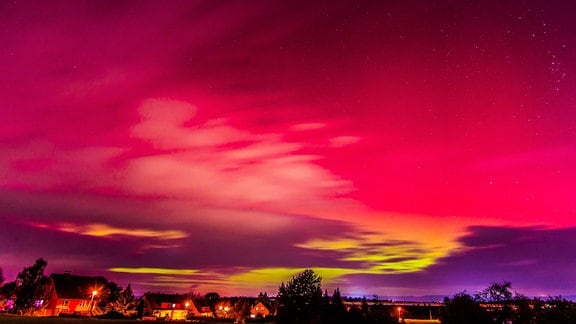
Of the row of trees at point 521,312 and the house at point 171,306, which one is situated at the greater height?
the row of trees at point 521,312

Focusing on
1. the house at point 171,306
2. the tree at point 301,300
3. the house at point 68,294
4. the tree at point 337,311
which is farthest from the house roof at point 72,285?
the tree at point 337,311

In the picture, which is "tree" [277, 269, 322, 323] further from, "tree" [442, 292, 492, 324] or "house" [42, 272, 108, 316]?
"house" [42, 272, 108, 316]

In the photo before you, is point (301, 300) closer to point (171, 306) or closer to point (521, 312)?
point (521, 312)

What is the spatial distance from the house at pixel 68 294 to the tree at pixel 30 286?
8252 mm

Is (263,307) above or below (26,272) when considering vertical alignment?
below

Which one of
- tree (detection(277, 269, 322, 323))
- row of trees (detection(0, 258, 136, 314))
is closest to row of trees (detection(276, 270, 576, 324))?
tree (detection(277, 269, 322, 323))

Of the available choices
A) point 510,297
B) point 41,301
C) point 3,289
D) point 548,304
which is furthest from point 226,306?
point 548,304

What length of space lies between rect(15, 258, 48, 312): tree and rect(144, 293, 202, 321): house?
3445 cm

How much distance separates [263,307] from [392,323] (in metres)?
142

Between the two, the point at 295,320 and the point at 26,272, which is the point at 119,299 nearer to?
the point at 26,272

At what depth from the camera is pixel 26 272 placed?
96.1 m

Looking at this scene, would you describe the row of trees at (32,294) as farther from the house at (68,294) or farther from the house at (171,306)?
the house at (171,306)

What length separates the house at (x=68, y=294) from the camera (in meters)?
105

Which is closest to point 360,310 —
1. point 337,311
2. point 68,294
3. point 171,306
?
point 337,311
